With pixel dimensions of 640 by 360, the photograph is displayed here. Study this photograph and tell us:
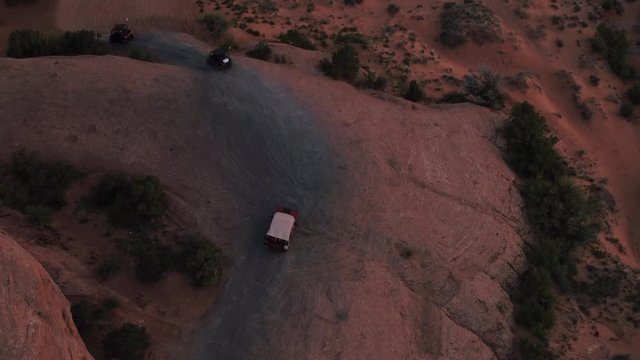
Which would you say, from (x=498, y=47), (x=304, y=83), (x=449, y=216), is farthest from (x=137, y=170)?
(x=498, y=47)

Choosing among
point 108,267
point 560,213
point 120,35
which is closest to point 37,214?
point 108,267

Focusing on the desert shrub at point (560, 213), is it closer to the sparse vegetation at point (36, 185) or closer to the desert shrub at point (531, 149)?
the desert shrub at point (531, 149)

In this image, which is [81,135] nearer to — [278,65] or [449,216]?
[278,65]

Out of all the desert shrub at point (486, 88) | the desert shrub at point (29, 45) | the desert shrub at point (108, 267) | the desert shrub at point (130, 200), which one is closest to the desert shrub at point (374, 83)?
the desert shrub at point (486, 88)

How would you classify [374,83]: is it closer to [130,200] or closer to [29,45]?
[130,200]

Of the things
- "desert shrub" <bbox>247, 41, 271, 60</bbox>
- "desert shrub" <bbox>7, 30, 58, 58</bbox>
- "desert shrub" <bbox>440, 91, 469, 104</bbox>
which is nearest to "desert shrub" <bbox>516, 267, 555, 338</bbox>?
"desert shrub" <bbox>440, 91, 469, 104</bbox>

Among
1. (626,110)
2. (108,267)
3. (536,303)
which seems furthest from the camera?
(626,110)
